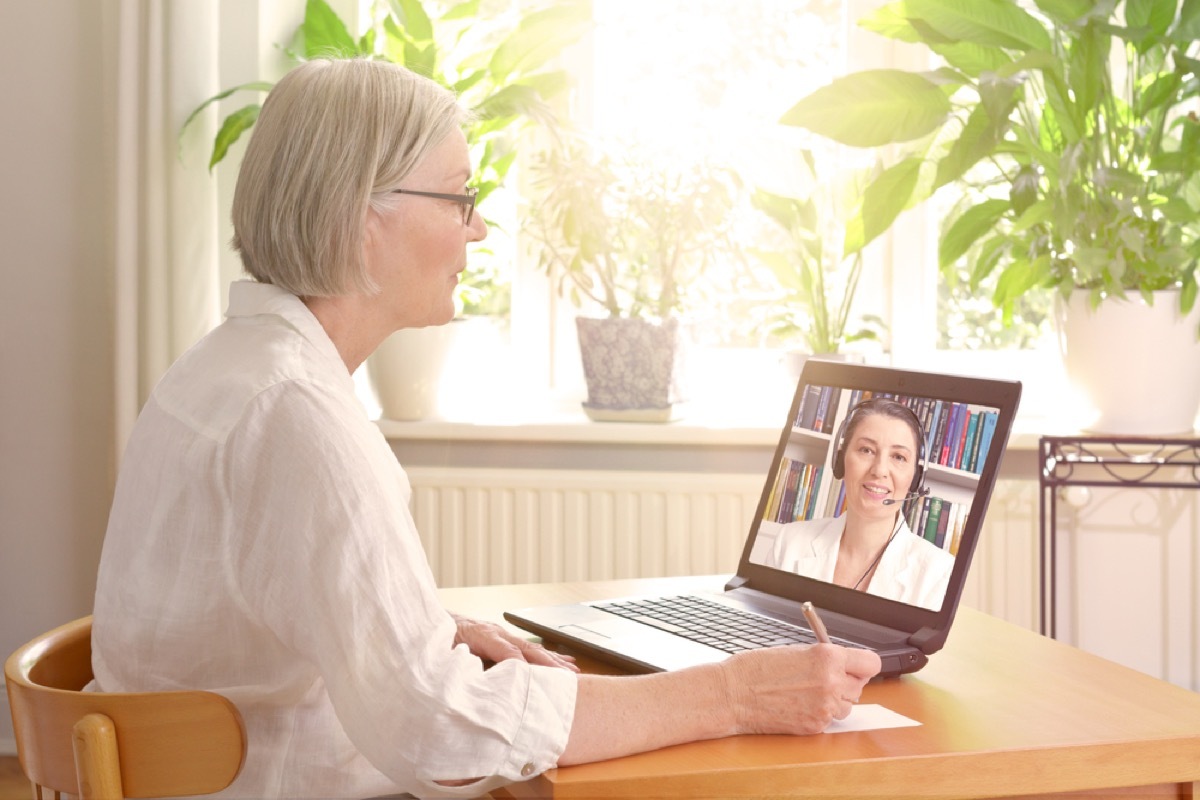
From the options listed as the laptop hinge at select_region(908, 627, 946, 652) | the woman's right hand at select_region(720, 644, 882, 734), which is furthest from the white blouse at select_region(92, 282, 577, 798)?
the laptop hinge at select_region(908, 627, 946, 652)

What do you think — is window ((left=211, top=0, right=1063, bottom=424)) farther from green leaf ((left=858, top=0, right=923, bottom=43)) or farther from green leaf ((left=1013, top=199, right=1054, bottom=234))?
green leaf ((left=1013, top=199, right=1054, bottom=234))

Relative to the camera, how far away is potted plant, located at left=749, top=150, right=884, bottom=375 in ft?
9.55

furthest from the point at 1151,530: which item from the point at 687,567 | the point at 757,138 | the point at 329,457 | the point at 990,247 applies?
the point at 329,457

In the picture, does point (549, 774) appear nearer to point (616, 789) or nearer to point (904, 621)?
point (616, 789)

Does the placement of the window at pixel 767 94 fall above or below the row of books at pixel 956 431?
above

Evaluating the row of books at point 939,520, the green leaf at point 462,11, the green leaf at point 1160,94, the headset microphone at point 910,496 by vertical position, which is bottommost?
the row of books at point 939,520

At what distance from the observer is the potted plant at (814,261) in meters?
2.91

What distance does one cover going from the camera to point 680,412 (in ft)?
10.2

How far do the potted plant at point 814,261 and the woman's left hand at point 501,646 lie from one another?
1.61 meters

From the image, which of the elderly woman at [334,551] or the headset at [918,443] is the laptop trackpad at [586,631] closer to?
the elderly woman at [334,551]

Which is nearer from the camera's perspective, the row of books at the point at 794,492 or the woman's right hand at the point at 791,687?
the woman's right hand at the point at 791,687

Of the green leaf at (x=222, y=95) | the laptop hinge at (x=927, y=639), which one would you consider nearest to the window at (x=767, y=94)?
the green leaf at (x=222, y=95)

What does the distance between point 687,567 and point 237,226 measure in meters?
1.80

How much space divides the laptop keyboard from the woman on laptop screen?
0.09 meters
